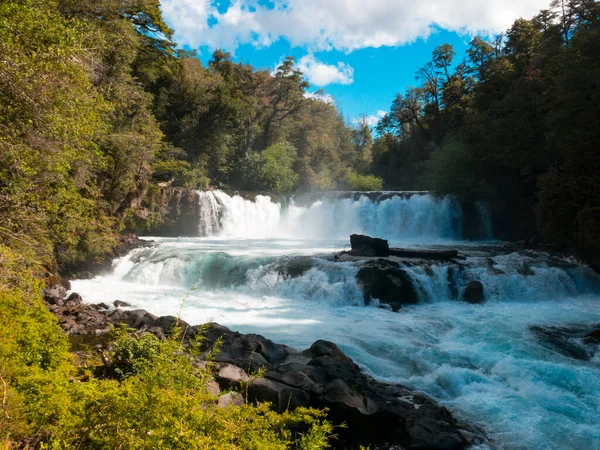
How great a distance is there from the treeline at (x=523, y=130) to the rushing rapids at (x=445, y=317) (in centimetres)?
261

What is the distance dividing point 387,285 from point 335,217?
1417cm

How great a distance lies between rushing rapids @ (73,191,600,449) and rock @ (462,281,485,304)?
0.67 ft

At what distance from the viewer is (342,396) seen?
586cm

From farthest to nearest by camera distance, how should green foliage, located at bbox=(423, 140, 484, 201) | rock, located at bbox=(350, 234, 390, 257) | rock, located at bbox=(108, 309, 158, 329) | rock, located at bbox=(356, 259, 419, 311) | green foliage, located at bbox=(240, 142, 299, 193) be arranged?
green foliage, located at bbox=(240, 142, 299, 193), green foliage, located at bbox=(423, 140, 484, 201), rock, located at bbox=(350, 234, 390, 257), rock, located at bbox=(356, 259, 419, 311), rock, located at bbox=(108, 309, 158, 329)

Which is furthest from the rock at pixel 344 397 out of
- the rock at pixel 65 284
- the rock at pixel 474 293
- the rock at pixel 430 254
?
the rock at pixel 430 254

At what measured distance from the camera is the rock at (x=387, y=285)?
12.9 m

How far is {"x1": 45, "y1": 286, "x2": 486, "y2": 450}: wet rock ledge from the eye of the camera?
5465 mm

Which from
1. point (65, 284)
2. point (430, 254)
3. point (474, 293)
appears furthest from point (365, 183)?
point (65, 284)

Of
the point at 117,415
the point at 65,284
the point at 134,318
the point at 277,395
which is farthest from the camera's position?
the point at 65,284

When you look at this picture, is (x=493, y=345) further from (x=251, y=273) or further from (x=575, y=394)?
(x=251, y=273)

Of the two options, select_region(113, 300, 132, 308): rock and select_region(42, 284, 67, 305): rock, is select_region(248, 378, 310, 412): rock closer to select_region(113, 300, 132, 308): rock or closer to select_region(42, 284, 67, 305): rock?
select_region(113, 300, 132, 308): rock

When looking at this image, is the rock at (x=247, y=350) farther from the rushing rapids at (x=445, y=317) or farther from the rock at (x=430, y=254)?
the rock at (x=430, y=254)

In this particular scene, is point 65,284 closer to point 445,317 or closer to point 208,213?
point 208,213

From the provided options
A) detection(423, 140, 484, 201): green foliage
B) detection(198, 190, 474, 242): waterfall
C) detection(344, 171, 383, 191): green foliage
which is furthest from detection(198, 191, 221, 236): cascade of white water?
detection(344, 171, 383, 191): green foliage
